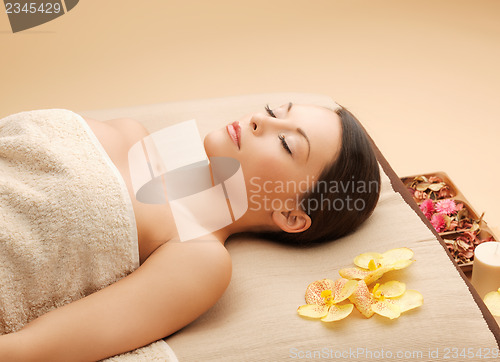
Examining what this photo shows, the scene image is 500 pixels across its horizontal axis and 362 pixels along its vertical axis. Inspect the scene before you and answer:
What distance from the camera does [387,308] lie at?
142cm

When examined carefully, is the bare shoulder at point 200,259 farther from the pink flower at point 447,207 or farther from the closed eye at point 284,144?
the pink flower at point 447,207

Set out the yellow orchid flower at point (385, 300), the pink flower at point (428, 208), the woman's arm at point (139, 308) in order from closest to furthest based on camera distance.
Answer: the woman's arm at point (139, 308) → the yellow orchid flower at point (385, 300) → the pink flower at point (428, 208)

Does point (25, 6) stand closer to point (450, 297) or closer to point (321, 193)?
point (321, 193)

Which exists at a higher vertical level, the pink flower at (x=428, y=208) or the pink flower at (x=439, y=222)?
the pink flower at (x=428, y=208)

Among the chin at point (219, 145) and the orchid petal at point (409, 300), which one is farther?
the chin at point (219, 145)

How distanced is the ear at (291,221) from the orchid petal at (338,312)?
26 centimetres

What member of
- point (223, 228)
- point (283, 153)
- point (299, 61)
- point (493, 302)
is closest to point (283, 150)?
point (283, 153)

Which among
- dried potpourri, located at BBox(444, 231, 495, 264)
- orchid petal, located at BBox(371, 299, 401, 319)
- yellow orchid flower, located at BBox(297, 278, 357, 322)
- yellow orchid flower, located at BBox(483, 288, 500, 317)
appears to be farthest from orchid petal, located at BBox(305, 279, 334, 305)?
dried potpourri, located at BBox(444, 231, 495, 264)

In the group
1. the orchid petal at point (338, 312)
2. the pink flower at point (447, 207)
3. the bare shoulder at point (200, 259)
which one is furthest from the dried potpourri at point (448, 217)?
the bare shoulder at point (200, 259)

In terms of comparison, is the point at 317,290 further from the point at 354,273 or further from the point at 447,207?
the point at 447,207

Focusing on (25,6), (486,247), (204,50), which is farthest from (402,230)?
(25,6)

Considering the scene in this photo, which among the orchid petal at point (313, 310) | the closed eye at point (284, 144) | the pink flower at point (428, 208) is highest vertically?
the closed eye at point (284, 144)

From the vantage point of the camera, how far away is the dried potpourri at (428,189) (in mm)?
2205

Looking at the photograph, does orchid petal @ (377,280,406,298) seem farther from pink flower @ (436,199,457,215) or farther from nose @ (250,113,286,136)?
pink flower @ (436,199,457,215)
